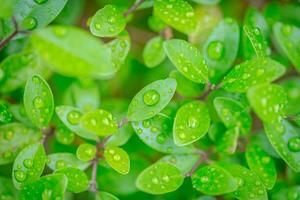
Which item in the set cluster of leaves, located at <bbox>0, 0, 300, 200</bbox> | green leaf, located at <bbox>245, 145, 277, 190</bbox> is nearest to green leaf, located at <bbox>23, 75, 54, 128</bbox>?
cluster of leaves, located at <bbox>0, 0, 300, 200</bbox>

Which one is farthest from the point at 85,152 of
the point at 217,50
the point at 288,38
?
the point at 288,38

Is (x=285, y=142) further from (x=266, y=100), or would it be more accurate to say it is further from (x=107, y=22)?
(x=107, y=22)

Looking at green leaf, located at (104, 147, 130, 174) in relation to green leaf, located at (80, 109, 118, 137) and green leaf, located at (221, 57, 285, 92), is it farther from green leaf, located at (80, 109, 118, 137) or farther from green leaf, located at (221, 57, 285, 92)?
green leaf, located at (221, 57, 285, 92)

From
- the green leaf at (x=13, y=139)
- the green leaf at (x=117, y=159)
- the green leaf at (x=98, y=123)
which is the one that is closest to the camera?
the green leaf at (x=98, y=123)

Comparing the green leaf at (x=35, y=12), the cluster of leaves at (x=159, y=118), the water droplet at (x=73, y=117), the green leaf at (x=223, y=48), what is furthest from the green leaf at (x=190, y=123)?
the green leaf at (x=35, y=12)

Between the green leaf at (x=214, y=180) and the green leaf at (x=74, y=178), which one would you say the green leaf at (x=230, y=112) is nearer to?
the green leaf at (x=214, y=180)
